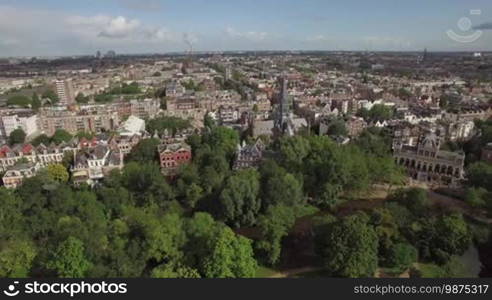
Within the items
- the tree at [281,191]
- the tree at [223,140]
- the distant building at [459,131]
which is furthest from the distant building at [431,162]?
the tree at [223,140]

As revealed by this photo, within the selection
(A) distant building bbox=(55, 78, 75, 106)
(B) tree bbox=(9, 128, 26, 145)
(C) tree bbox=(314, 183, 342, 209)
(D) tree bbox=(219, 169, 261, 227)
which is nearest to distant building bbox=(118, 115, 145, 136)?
(B) tree bbox=(9, 128, 26, 145)

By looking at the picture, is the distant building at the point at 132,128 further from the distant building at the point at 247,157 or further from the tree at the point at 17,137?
the distant building at the point at 247,157

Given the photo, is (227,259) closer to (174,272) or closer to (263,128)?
(174,272)

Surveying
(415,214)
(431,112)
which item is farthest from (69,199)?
(431,112)

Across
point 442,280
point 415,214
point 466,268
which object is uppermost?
point 442,280

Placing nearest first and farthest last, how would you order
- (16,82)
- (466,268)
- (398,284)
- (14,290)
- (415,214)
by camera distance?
1. (14,290)
2. (398,284)
3. (466,268)
4. (415,214)
5. (16,82)

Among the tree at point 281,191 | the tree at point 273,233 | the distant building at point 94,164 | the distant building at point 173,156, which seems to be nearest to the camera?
the tree at point 273,233

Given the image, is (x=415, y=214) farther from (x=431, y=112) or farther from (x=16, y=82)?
(x=16, y=82)
